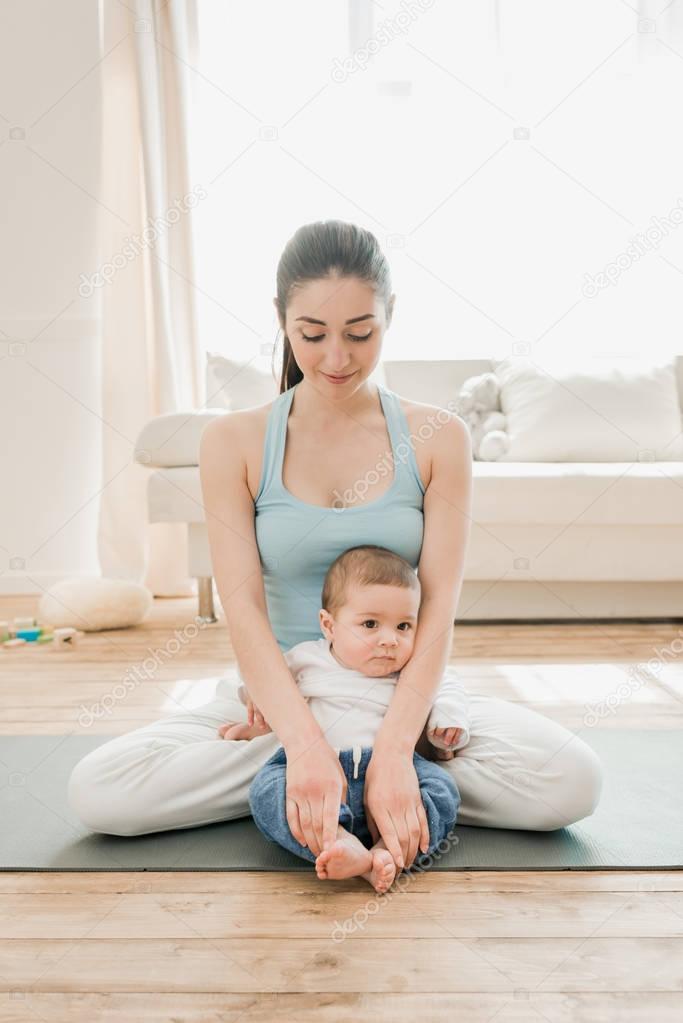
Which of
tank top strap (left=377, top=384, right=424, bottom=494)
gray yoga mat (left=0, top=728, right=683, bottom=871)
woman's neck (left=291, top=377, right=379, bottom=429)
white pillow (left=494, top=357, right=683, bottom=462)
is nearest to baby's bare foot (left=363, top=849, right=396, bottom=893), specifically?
gray yoga mat (left=0, top=728, right=683, bottom=871)

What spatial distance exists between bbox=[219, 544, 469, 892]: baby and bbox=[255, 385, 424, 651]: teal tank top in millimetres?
45

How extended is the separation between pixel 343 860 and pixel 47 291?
10.5 feet

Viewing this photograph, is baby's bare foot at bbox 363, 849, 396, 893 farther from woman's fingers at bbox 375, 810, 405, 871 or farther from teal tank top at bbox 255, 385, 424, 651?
teal tank top at bbox 255, 385, 424, 651

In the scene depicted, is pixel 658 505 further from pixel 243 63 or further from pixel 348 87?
pixel 243 63

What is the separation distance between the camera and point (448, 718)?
4.23 feet

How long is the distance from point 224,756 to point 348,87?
3.24 meters

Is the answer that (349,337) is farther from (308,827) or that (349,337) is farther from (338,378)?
(308,827)

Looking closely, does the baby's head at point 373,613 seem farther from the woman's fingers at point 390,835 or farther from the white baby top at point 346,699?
the woman's fingers at point 390,835

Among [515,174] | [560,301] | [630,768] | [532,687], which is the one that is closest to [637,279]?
[560,301]

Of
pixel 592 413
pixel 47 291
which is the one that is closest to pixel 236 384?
pixel 47 291

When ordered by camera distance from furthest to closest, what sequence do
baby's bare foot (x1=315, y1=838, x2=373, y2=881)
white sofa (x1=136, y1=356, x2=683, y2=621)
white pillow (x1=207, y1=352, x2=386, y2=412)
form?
white pillow (x1=207, y1=352, x2=386, y2=412) < white sofa (x1=136, y1=356, x2=683, y2=621) < baby's bare foot (x1=315, y1=838, x2=373, y2=881)

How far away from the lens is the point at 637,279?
3.92 m

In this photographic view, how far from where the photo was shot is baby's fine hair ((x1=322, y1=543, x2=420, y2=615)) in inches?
50.1

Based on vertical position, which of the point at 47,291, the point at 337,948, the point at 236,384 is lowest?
the point at 337,948
